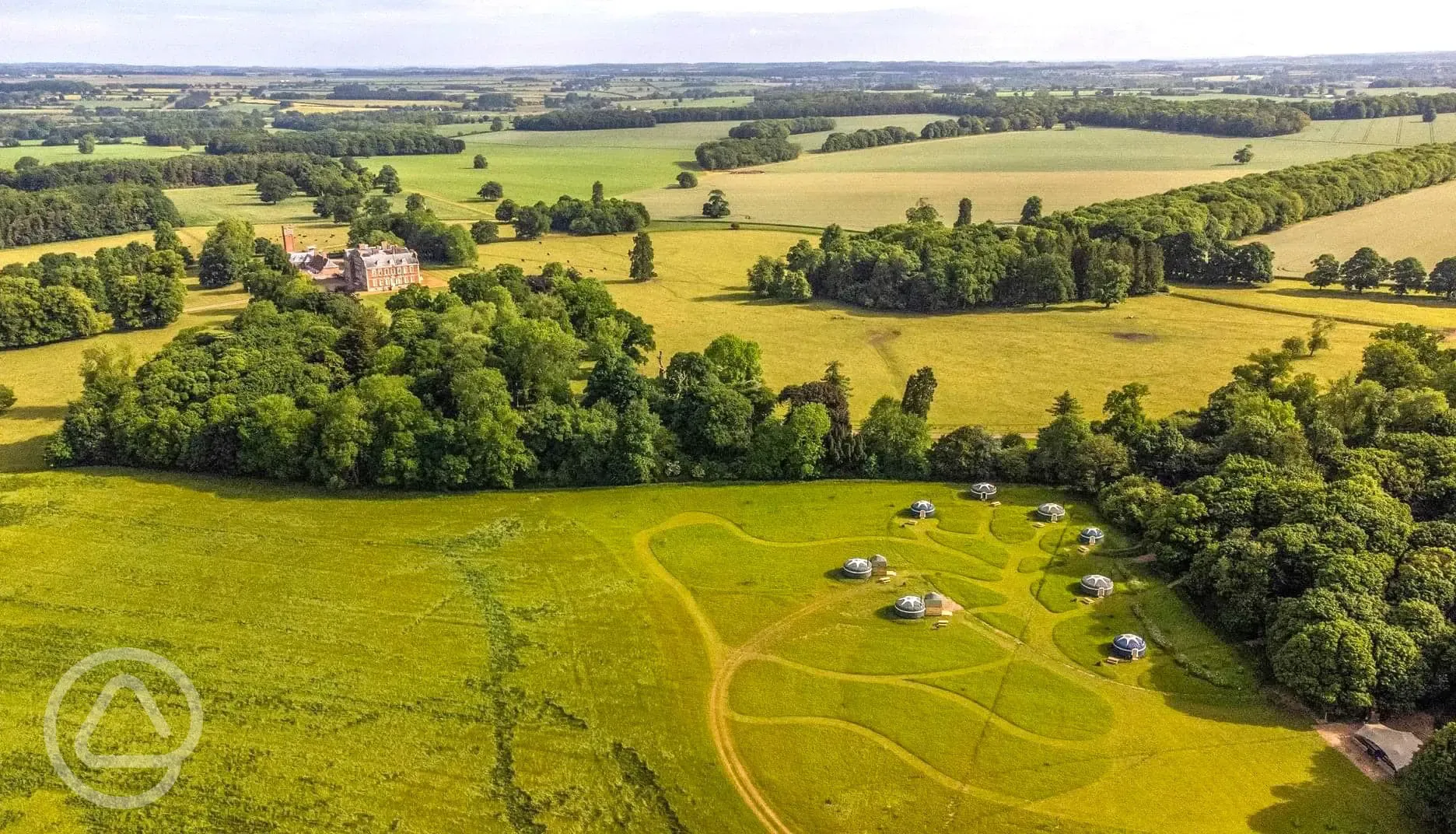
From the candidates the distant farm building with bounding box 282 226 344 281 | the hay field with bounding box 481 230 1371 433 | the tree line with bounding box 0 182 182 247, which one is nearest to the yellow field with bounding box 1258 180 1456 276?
the hay field with bounding box 481 230 1371 433

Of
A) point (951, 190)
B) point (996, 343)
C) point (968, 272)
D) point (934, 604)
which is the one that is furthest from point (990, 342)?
point (951, 190)

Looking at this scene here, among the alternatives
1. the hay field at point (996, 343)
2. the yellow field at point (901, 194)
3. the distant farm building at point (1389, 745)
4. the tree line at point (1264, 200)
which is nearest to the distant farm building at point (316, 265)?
the hay field at point (996, 343)

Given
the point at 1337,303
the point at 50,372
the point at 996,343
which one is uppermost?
the point at 1337,303

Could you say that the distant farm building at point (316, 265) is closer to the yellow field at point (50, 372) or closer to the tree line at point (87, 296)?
the yellow field at point (50, 372)

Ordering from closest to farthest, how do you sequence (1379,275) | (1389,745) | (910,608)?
(1389,745) → (910,608) → (1379,275)

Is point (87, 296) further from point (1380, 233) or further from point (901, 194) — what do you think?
point (1380, 233)

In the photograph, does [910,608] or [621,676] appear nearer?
[621,676]

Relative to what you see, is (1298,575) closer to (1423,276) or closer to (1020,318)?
(1020,318)
